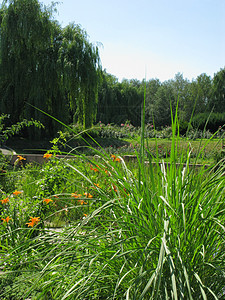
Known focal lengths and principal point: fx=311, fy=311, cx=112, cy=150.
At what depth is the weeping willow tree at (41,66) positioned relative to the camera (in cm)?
1216

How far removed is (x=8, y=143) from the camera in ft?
42.2

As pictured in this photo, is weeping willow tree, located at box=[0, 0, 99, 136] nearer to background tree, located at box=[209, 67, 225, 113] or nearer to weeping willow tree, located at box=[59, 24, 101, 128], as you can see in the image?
weeping willow tree, located at box=[59, 24, 101, 128]

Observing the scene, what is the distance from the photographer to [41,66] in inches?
510

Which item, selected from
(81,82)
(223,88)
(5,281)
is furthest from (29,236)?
(223,88)

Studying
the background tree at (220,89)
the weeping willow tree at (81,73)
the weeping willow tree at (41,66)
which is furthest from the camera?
the background tree at (220,89)

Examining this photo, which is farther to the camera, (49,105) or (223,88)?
(223,88)

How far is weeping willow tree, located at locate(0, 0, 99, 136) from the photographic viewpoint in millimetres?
12164

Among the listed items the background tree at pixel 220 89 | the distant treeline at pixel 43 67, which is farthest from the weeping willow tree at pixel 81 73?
the background tree at pixel 220 89

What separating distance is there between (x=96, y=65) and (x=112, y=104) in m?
16.2

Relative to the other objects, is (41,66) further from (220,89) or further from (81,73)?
(220,89)

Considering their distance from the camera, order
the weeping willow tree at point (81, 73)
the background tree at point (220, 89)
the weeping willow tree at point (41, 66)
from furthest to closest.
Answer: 1. the background tree at point (220, 89)
2. the weeping willow tree at point (81, 73)
3. the weeping willow tree at point (41, 66)

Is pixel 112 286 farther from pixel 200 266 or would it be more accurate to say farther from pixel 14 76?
pixel 14 76

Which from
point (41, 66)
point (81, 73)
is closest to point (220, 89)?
point (81, 73)

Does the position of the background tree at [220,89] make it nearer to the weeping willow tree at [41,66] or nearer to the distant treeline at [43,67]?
the distant treeline at [43,67]
